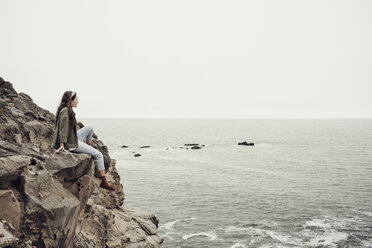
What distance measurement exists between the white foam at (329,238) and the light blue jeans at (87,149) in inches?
961

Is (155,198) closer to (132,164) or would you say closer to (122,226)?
(122,226)

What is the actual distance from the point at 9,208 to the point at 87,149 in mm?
3541

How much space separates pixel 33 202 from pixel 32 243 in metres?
1.35

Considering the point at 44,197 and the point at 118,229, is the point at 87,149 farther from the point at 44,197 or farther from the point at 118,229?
the point at 118,229

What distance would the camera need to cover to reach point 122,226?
21250mm

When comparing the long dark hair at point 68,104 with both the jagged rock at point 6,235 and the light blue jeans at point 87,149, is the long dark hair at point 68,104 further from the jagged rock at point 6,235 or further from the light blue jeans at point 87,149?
the jagged rock at point 6,235

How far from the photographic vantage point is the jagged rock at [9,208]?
30.4 feet

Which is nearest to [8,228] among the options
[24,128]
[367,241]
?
[24,128]

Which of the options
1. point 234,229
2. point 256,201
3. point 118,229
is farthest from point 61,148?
point 256,201

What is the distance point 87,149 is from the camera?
12.0 metres

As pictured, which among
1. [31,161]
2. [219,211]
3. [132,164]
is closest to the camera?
[31,161]

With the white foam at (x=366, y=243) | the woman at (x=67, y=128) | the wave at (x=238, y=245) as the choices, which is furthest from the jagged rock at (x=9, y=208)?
the white foam at (x=366, y=243)

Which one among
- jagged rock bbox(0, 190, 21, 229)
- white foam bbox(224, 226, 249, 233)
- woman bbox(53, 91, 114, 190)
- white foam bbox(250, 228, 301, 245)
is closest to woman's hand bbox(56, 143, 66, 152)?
woman bbox(53, 91, 114, 190)

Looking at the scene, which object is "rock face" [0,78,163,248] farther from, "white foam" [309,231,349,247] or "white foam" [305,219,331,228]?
"white foam" [305,219,331,228]
